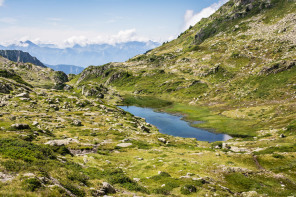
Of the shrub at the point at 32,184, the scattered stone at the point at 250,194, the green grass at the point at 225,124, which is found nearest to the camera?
the shrub at the point at 32,184

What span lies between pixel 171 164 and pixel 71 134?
38.5 m

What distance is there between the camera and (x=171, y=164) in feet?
121

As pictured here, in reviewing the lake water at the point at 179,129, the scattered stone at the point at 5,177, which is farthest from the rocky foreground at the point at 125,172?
the lake water at the point at 179,129

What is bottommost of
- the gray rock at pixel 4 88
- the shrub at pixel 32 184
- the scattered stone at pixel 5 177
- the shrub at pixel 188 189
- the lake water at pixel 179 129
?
the lake water at pixel 179 129

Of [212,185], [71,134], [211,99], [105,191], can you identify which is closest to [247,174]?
[212,185]

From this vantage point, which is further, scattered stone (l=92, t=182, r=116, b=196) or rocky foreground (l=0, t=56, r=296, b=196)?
scattered stone (l=92, t=182, r=116, b=196)

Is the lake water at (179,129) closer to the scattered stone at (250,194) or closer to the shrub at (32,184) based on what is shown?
the scattered stone at (250,194)

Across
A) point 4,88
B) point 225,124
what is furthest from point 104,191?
point 4,88

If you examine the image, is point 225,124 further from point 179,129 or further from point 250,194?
point 250,194

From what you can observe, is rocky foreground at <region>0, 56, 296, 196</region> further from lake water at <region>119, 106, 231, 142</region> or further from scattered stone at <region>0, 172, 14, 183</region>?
lake water at <region>119, 106, 231, 142</region>

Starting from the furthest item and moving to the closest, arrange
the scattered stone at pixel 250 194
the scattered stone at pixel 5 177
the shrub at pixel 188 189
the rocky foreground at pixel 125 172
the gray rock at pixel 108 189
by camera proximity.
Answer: the scattered stone at pixel 250 194
the shrub at pixel 188 189
the gray rock at pixel 108 189
the rocky foreground at pixel 125 172
the scattered stone at pixel 5 177

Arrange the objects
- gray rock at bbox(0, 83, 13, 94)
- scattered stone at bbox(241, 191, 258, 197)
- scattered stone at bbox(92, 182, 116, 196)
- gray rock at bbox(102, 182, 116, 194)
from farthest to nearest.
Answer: gray rock at bbox(0, 83, 13, 94)
scattered stone at bbox(241, 191, 258, 197)
gray rock at bbox(102, 182, 116, 194)
scattered stone at bbox(92, 182, 116, 196)

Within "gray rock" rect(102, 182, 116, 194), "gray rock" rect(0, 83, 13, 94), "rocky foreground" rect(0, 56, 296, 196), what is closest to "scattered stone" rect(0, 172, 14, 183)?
"rocky foreground" rect(0, 56, 296, 196)

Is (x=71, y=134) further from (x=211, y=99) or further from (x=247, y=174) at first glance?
(x=211, y=99)
